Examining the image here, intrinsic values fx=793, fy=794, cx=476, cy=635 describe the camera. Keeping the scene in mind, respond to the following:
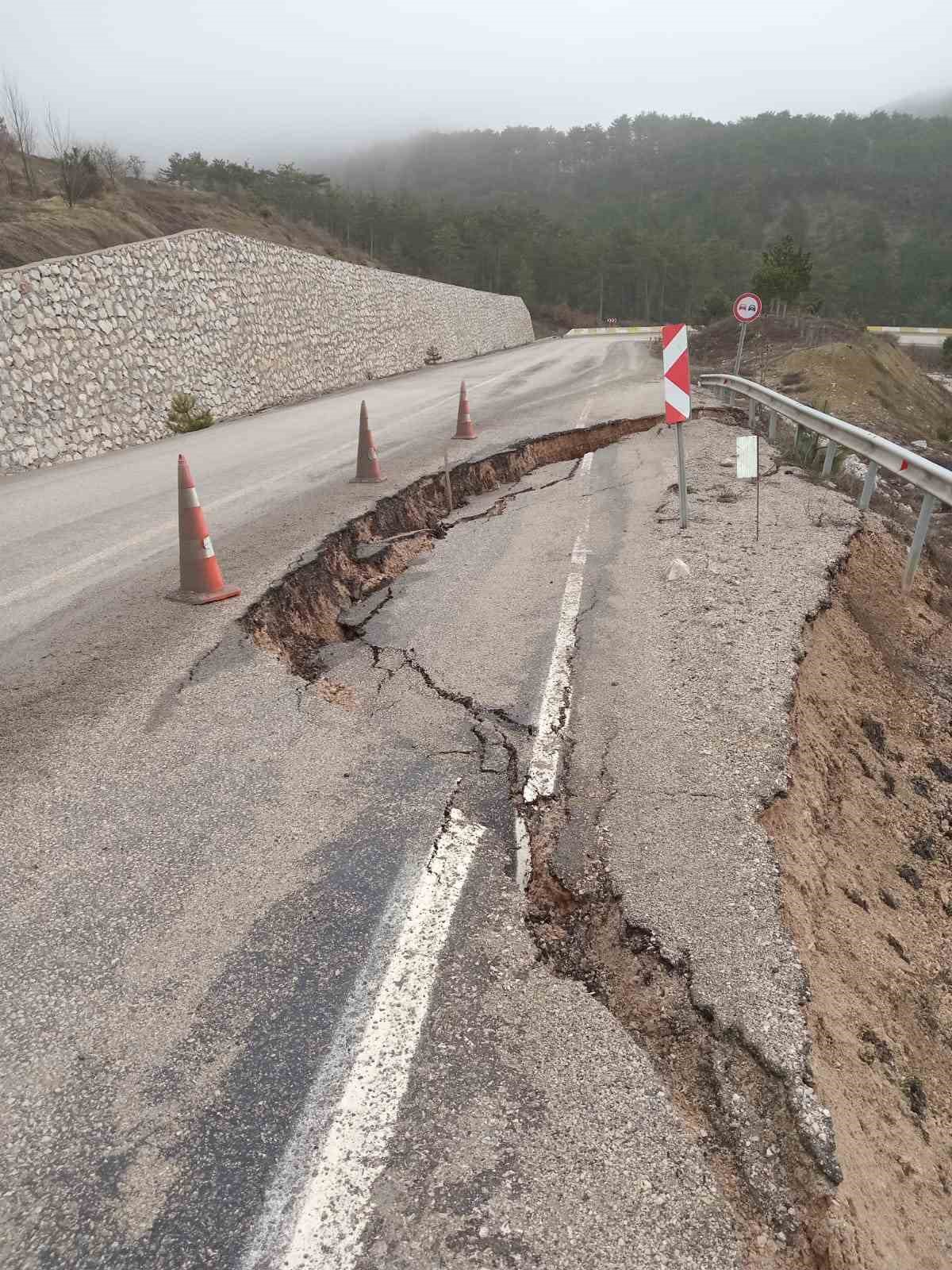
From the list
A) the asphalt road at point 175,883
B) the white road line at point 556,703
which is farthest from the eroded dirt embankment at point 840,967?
the asphalt road at point 175,883

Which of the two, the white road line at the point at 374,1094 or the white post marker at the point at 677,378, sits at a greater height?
the white post marker at the point at 677,378

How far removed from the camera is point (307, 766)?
11.1ft

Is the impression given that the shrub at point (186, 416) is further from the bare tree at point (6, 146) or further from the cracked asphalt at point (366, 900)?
the bare tree at point (6, 146)

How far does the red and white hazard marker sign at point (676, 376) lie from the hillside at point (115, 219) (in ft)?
41.5

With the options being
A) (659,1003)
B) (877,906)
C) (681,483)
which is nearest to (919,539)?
(681,483)

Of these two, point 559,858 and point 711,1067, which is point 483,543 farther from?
point 711,1067

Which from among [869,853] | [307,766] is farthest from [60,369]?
[869,853]

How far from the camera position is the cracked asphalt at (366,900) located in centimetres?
169

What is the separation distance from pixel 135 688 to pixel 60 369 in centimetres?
937

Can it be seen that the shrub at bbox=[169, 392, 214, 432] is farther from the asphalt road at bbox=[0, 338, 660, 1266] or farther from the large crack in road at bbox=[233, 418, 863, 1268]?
the large crack in road at bbox=[233, 418, 863, 1268]

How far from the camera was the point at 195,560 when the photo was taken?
526cm

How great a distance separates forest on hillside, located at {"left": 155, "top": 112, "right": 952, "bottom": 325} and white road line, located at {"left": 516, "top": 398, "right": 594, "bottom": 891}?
161ft

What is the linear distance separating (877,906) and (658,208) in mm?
138426

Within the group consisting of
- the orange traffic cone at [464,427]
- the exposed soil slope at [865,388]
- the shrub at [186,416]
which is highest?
the orange traffic cone at [464,427]
